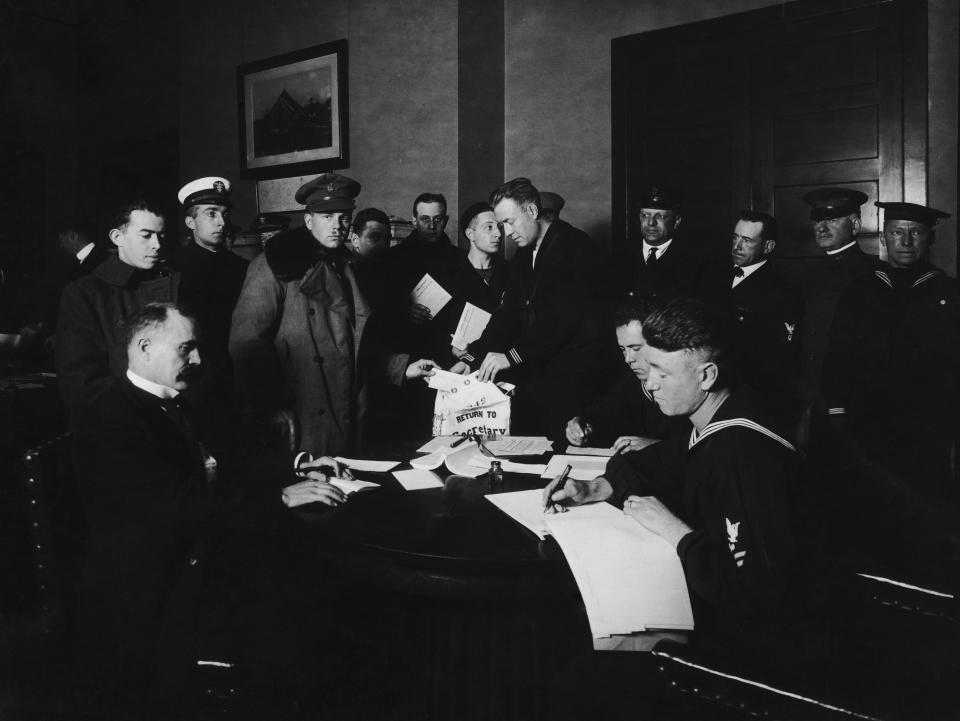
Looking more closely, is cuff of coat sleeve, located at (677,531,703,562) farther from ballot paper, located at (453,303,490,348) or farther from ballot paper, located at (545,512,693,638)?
ballot paper, located at (453,303,490,348)

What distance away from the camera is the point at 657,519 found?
173 centimetres

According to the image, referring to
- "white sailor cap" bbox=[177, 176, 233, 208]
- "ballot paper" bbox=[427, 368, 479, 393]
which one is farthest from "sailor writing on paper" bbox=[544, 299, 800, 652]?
"white sailor cap" bbox=[177, 176, 233, 208]

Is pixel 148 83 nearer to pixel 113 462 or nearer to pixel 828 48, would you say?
pixel 828 48

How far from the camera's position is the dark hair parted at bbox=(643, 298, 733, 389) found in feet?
5.85

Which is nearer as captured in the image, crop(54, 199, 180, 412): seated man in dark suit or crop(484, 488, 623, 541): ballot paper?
crop(484, 488, 623, 541): ballot paper

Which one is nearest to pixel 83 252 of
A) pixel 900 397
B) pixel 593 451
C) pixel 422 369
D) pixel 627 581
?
pixel 422 369

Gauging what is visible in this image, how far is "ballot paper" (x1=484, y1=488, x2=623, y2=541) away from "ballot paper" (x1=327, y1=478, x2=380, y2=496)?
375 millimetres

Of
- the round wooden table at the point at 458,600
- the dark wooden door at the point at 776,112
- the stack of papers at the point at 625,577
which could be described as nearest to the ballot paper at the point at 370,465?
the round wooden table at the point at 458,600

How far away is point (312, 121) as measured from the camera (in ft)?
19.6

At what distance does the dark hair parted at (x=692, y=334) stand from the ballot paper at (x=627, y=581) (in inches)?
17.3

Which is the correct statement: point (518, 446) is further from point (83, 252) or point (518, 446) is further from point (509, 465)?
point (83, 252)

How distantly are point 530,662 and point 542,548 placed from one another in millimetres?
298

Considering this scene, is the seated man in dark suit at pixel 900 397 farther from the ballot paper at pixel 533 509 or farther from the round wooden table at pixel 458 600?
the round wooden table at pixel 458 600

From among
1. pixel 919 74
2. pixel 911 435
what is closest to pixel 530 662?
pixel 911 435
